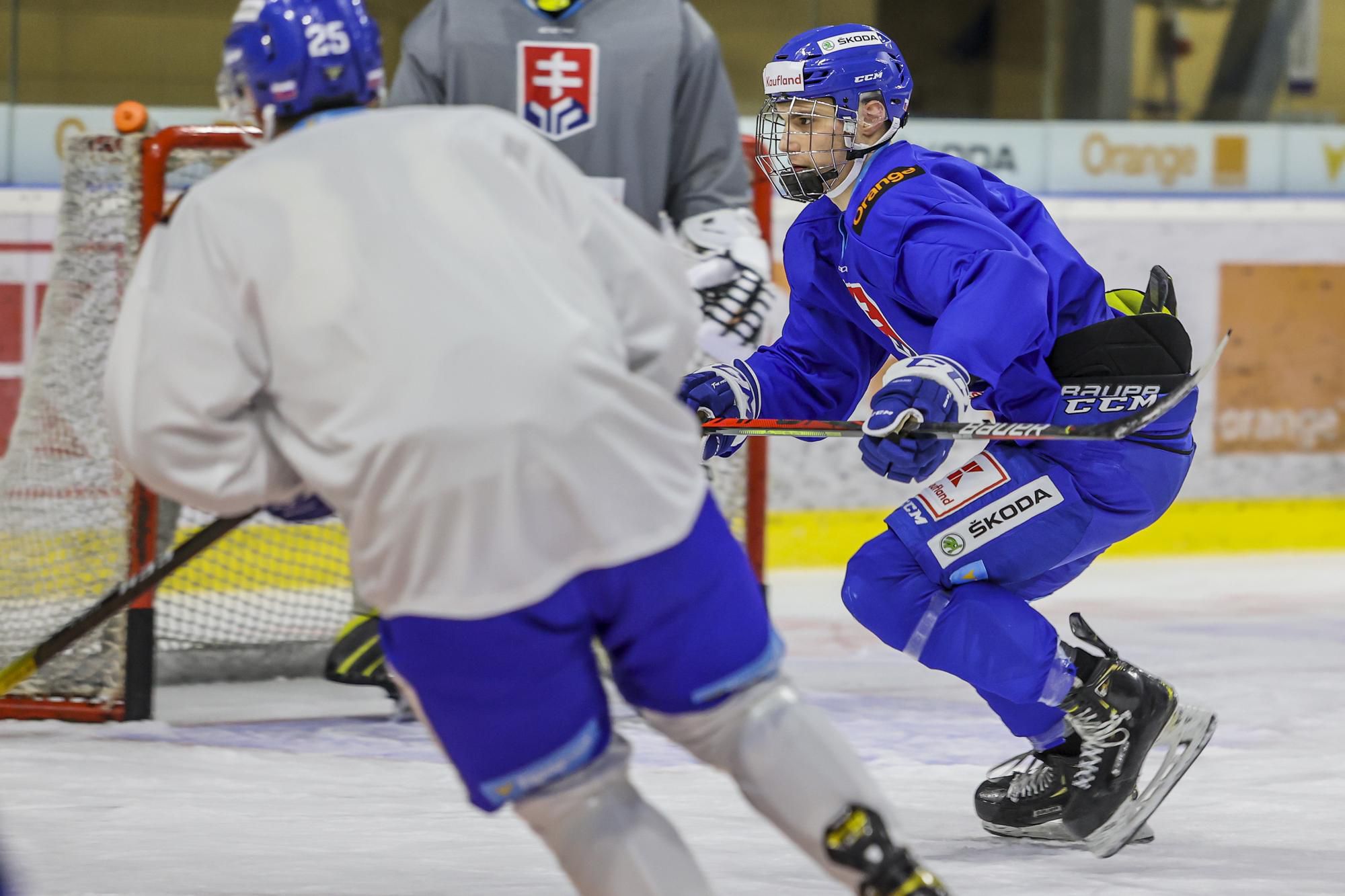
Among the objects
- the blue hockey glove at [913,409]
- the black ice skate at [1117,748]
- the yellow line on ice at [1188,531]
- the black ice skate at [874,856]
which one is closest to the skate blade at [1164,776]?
the black ice skate at [1117,748]

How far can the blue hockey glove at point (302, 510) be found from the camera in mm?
1611

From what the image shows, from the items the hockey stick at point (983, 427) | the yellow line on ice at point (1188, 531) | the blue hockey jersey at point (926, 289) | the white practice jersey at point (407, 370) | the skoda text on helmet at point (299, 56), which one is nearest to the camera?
the white practice jersey at point (407, 370)

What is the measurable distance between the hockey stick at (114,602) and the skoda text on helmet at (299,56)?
47 cm

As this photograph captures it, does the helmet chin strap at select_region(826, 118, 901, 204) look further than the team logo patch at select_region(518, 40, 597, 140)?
No

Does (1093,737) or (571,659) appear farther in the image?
(1093,737)

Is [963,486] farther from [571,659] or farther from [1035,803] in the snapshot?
[571,659]

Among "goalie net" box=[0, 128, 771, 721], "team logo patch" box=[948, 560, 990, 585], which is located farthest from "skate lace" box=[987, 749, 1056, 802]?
"goalie net" box=[0, 128, 771, 721]

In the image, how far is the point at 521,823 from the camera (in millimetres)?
2486

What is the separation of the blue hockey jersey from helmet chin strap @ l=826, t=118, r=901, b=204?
0.09 feet

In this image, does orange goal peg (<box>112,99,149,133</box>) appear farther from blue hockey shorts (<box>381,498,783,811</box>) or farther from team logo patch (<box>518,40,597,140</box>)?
blue hockey shorts (<box>381,498,783,811</box>)

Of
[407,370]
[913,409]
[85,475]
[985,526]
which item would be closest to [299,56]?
[407,370]

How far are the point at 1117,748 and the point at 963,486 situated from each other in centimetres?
41

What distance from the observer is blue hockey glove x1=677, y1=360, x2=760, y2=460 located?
2369 millimetres

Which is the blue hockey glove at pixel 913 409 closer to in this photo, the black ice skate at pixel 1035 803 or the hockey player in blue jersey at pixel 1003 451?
the hockey player in blue jersey at pixel 1003 451
